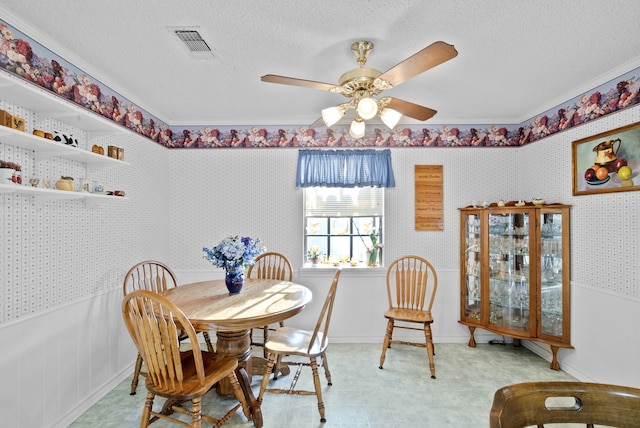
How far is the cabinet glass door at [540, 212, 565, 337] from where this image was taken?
294 centimetres

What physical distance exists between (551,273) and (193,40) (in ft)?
12.0

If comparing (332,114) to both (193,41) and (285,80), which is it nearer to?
(285,80)

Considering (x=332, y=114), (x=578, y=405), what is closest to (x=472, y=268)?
(x=332, y=114)

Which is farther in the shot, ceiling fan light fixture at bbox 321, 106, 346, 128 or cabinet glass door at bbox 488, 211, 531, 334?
cabinet glass door at bbox 488, 211, 531, 334

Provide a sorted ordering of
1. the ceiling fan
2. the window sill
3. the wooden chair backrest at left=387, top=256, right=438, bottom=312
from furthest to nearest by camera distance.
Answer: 1. the window sill
2. the wooden chair backrest at left=387, top=256, right=438, bottom=312
3. the ceiling fan

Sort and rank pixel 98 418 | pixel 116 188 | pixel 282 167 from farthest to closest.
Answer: pixel 282 167
pixel 116 188
pixel 98 418

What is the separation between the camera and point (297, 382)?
103 inches

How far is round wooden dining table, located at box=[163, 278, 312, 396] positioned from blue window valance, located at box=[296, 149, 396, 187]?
4.38ft

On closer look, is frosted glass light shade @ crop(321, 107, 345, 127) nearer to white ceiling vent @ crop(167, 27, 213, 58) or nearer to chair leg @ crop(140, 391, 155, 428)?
white ceiling vent @ crop(167, 27, 213, 58)

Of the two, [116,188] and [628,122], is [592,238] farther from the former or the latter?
[116,188]

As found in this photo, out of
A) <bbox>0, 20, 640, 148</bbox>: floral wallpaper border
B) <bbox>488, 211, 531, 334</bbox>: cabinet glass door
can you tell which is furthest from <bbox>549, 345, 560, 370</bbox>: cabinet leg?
<bbox>0, 20, 640, 148</bbox>: floral wallpaper border

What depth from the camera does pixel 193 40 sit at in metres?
2.02

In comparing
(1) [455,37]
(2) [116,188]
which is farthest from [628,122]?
(2) [116,188]

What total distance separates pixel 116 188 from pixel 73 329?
46.2 inches
